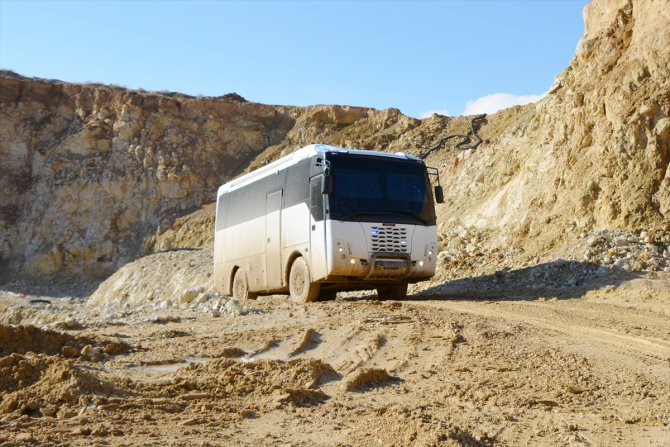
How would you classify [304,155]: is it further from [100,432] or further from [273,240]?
[100,432]

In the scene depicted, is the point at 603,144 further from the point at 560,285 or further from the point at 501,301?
the point at 501,301

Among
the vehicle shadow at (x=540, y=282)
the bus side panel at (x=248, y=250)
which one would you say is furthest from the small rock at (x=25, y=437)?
the bus side panel at (x=248, y=250)

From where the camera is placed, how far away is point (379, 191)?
17391mm

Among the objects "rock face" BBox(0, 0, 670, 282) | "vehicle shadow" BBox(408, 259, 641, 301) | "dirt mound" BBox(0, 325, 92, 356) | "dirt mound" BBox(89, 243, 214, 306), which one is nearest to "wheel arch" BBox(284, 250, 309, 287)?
"vehicle shadow" BBox(408, 259, 641, 301)

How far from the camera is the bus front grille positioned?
1692cm

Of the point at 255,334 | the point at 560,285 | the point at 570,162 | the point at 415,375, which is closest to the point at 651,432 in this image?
the point at 415,375

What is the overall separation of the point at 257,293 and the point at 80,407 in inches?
→ 555

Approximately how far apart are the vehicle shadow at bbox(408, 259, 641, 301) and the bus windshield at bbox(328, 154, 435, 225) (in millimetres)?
2120

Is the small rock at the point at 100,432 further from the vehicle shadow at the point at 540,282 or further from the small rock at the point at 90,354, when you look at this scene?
the vehicle shadow at the point at 540,282

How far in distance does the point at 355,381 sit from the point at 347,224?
29.8 ft

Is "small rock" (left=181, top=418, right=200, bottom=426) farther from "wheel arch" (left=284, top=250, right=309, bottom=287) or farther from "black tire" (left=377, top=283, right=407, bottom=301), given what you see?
"black tire" (left=377, top=283, right=407, bottom=301)

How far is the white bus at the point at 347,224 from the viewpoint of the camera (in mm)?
16734

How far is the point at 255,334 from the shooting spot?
11.7 metres

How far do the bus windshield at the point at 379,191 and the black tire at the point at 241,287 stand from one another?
5.20 m
